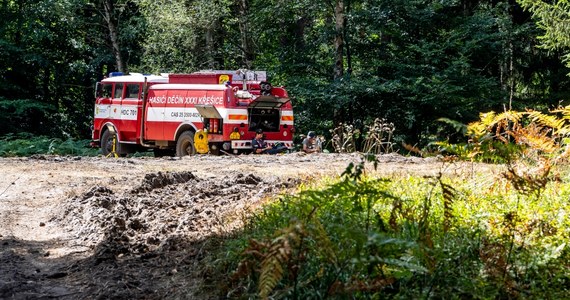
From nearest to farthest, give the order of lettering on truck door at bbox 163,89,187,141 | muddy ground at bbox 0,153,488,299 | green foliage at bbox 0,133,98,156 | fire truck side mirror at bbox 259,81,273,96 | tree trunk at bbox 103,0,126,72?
1. muddy ground at bbox 0,153,488,299
2. lettering on truck door at bbox 163,89,187,141
3. fire truck side mirror at bbox 259,81,273,96
4. green foliage at bbox 0,133,98,156
5. tree trunk at bbox 103,0,126,72

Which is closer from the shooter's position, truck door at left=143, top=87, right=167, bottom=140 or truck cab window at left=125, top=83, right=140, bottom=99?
truck door at left=143, top=87, right=167, bottom=140

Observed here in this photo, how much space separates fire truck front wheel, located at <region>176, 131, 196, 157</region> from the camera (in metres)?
21.5

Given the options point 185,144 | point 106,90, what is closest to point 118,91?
point 106,90

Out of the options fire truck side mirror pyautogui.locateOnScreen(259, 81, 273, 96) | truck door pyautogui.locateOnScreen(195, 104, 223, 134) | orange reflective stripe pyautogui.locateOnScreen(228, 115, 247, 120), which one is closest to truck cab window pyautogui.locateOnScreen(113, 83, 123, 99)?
truck door pyautogui.locateOnScreen(195, 104, 223, 134)

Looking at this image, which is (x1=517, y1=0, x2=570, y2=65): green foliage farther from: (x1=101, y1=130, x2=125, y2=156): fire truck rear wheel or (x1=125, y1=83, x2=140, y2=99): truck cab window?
(x1=101, y1=130, x2=125, y2=156): fire truck rear wheel

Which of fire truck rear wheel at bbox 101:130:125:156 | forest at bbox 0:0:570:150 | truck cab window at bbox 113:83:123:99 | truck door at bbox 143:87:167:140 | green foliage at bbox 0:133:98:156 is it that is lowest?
green foliage at bbox 0:133:98:156

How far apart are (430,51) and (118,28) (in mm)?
14937

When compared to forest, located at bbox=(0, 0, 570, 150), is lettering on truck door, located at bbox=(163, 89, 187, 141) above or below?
below

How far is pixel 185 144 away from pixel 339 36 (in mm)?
8288

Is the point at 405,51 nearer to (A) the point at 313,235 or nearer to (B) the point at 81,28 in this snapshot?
(B) the point at 81,28

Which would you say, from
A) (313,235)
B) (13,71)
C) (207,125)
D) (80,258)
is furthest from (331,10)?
(313,235)

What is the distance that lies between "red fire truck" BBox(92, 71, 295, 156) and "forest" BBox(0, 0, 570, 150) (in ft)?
15.1

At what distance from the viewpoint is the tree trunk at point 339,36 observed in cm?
2721

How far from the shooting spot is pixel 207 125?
20984 millimetres
